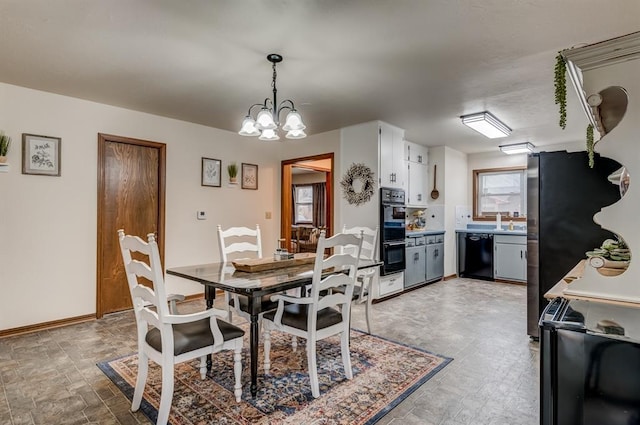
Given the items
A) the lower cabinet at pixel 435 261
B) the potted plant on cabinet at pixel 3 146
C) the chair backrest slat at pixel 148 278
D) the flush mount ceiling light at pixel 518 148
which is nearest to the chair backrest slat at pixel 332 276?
the chair backrest slat at pixel 148 278

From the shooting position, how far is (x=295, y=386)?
2.31 m

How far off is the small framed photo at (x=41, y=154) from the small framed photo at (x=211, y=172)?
5.29ft

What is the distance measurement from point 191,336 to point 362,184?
320 cm

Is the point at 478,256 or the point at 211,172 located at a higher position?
the point at 211,172

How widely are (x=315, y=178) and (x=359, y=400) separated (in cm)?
835

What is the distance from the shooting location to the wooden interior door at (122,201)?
3865 mm

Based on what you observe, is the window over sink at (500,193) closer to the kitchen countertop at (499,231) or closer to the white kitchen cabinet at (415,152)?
the kitchen countertop at (499,231)

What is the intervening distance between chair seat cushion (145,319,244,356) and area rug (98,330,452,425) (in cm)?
41

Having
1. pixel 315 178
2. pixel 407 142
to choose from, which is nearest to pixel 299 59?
pixel 407 142

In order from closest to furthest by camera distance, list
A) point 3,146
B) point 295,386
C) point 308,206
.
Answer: point 295,386
point 3,146
point 308,206

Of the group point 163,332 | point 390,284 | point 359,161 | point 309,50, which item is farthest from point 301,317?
point 359,161

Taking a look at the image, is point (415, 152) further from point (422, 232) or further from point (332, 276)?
point (332, 276)

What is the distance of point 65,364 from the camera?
104 inches

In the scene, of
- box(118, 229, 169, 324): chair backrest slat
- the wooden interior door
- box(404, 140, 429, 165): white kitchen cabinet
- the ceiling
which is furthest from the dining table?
box(404, 140, 429, 165): white kitchen cabinet
